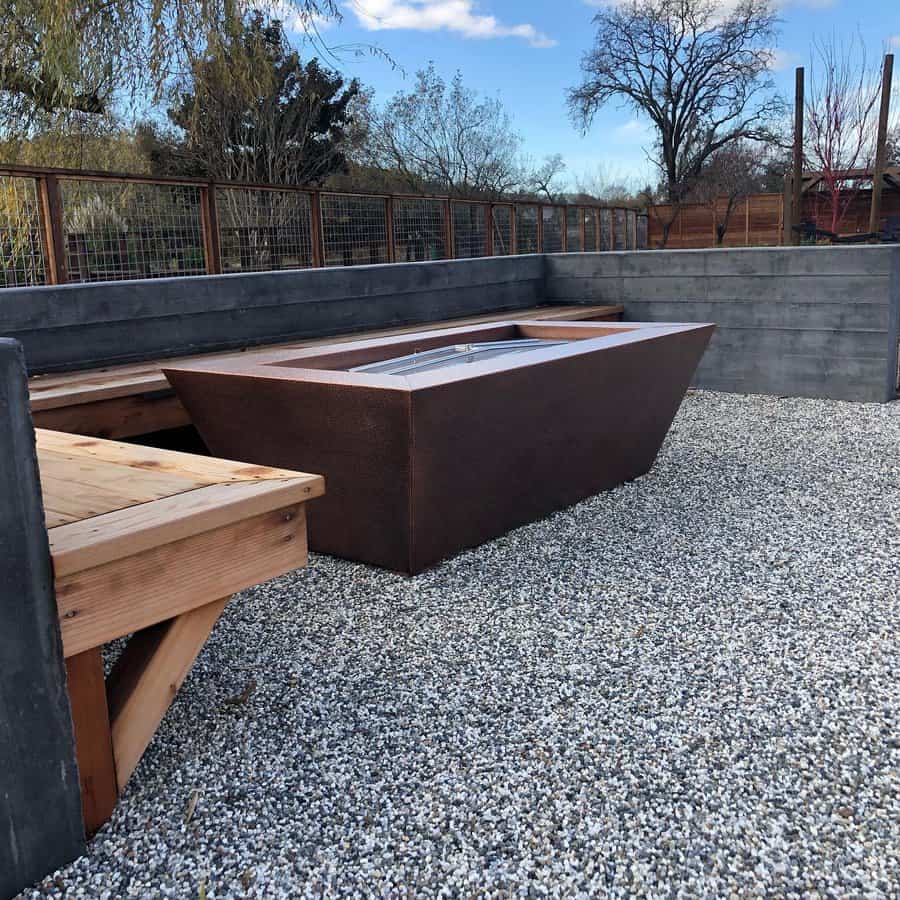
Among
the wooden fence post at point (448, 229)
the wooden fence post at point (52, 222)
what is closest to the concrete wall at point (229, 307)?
the wooden fence post at point (52, 222)

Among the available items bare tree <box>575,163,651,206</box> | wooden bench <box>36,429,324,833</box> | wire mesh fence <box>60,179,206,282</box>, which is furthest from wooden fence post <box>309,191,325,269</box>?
bare tree <box>575,163,651,206</box>

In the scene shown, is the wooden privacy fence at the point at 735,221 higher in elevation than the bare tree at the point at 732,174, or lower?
lower

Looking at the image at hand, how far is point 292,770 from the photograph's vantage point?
1764 millimetres

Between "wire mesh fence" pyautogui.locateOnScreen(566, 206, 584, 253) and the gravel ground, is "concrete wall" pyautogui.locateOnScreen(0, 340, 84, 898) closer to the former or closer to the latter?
the gravel ground

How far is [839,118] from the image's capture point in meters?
12.8

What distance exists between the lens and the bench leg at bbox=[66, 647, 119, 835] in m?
1.45

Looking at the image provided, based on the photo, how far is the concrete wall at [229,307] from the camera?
12.1ft

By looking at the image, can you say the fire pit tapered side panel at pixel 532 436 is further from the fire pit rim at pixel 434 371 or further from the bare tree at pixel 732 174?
the bare tree at pixel 732 174

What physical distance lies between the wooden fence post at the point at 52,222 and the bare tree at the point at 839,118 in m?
11.1

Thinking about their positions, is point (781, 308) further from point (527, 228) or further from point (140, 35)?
point (527, 228)

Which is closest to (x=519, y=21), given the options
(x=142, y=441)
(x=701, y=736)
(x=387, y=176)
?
(x=387, y=176)

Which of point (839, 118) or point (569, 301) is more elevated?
Answer: point (839, 118)

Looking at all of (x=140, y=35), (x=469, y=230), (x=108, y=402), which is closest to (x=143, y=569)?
(x=108, y=402)

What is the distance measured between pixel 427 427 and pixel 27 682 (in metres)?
1.42
